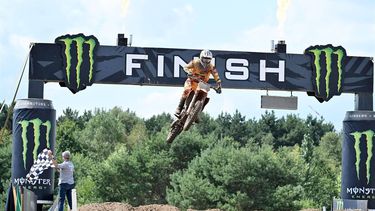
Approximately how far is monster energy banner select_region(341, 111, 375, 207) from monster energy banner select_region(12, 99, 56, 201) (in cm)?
742

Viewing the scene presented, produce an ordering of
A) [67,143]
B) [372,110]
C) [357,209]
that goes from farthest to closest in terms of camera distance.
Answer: [67,143] < [372,110] < [357,209]

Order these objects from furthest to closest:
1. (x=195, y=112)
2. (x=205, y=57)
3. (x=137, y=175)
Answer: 1. (x=137, y=175)
2. (x=195, y=112)
3. (x=205, y=57)

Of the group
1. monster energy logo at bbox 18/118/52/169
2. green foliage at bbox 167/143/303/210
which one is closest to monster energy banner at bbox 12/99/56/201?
monster energy logo at bbox 18/118/52/169

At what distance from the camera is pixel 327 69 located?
1096 inches

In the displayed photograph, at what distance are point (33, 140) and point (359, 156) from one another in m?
8.21

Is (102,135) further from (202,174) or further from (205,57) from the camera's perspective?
(205,57)

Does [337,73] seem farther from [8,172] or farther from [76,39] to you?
[8,172]

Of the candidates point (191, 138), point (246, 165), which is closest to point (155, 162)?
point (191, 138)

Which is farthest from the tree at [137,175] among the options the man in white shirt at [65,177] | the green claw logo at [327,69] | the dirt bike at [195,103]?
the dirt bike at [195,103]

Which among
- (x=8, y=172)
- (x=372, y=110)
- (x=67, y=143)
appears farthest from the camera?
(x=67, y=143)

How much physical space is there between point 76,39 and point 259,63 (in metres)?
4.63

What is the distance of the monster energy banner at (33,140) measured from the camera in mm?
25984

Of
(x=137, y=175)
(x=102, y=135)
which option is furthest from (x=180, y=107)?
(x=102, y=135)

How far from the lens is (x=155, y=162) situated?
65.1 m
